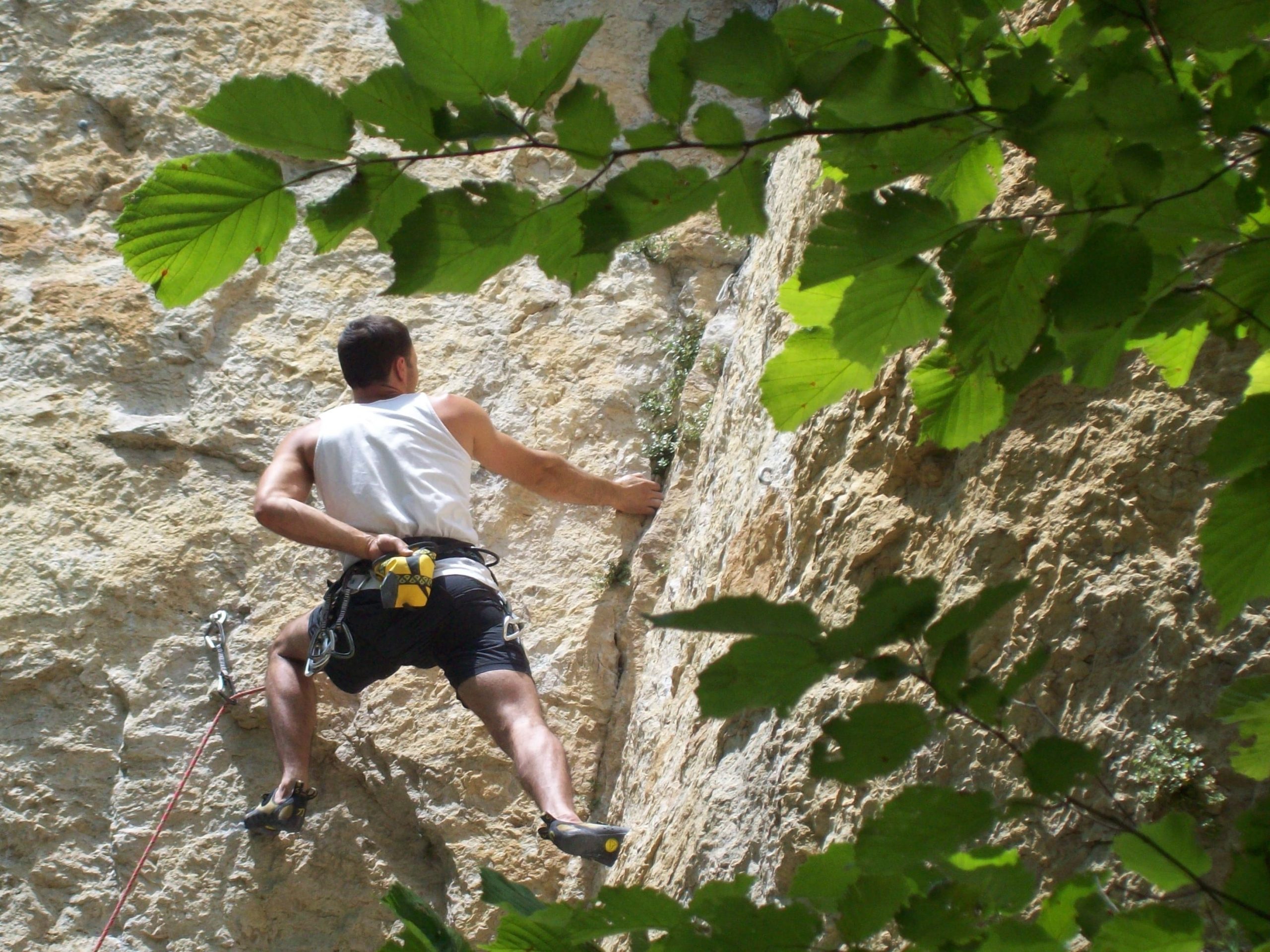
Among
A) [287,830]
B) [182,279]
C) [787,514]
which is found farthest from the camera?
[287,830]

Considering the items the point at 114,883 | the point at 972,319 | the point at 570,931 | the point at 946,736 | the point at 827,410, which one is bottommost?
the point at 114,883

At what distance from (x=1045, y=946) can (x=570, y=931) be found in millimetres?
395

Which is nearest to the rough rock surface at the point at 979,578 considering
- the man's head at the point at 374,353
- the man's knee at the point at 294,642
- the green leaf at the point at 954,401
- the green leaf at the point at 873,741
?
the green leaf at the point at 954,401

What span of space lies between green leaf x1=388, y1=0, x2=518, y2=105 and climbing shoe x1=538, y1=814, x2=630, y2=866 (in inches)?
95.7

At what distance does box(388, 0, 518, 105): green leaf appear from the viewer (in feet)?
3.15

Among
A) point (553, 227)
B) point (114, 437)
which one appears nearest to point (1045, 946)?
point (553, 227)

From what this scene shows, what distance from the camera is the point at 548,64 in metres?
0.98

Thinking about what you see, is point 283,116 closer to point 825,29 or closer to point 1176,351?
point 825,29

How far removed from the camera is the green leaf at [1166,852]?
3.15ft

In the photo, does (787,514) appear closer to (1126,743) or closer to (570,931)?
(1126,743)

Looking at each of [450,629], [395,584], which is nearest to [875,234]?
[395,584]

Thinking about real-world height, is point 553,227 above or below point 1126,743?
above

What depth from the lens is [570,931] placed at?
42.0 inches

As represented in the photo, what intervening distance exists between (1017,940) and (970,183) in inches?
29.3
